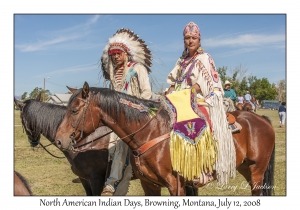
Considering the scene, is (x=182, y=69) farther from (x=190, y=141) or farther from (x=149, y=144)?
(x=149, y=144)

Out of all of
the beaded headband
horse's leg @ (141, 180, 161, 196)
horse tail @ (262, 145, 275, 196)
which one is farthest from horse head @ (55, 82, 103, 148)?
horse tail @ (262, 145, 275, 196)

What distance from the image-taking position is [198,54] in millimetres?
4645

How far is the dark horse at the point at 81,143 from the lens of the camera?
5.17 metres

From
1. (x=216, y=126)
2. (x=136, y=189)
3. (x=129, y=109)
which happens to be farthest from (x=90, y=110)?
(x=136, y=189)

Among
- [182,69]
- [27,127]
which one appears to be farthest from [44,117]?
[182,69]

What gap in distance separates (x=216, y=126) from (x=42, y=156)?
881 centimetres

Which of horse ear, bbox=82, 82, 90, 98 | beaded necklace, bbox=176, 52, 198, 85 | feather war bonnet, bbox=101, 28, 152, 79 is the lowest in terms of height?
horse ear, bbox=82, 82, 90, 98

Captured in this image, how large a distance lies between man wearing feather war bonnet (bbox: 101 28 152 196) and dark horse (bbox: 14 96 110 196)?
269 mm

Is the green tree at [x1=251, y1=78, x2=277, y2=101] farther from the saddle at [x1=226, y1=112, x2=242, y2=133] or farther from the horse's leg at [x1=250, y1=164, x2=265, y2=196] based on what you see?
the saddle at [x1=226, y1=112, x2=242, y2=133]

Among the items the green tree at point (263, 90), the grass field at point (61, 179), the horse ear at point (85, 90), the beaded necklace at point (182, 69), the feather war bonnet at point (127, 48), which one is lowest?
the grass field at point (61, 179)

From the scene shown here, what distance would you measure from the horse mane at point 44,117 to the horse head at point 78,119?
3.90ft

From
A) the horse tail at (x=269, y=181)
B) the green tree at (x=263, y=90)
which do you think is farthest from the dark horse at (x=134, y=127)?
the green tree at (x=263, y=90)

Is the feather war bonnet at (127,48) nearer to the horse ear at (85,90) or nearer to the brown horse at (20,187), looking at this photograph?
the horse ear at (85,90)

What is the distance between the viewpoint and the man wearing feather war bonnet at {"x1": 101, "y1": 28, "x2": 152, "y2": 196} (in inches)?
192
